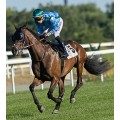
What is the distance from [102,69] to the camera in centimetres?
1195

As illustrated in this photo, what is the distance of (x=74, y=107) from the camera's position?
1027cm

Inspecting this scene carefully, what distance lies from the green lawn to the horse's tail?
0.54 meters

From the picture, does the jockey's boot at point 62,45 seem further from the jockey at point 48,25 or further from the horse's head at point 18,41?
the horse's head at point 18,41

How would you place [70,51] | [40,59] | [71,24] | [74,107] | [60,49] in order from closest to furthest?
[40,59], [60,49], [74,107], [70,51], [71,24]

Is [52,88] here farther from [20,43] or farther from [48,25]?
[48,25]

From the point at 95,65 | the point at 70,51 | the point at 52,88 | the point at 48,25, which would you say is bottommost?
the point at 95,65

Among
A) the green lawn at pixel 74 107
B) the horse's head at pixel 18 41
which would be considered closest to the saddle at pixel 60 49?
the horse's head at pixel 18 41

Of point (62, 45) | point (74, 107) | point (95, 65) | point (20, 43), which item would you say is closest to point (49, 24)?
point (62, 45)

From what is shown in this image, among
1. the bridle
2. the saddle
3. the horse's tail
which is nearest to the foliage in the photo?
the horse's tail

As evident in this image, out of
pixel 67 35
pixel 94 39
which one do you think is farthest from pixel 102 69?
pixel 67 35

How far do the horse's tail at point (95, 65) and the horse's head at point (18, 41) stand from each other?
101 inches

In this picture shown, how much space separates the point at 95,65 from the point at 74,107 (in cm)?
180
